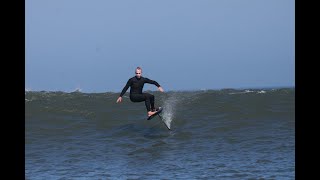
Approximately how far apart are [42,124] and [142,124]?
155 inches

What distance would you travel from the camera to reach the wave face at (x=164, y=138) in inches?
429

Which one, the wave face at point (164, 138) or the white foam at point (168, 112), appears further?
the white foam at point (168, 112)

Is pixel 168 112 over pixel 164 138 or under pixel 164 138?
over

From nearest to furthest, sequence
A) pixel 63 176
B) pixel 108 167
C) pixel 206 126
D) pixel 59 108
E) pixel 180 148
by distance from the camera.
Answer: pixel 63 176 < pixel 108 167 < pixel 180 148 < pixel 206 126 < pixel 59 108

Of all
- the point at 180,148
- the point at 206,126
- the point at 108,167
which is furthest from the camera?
the point at 206,126

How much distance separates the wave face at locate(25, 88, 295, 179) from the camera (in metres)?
10.9

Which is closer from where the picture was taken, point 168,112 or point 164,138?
point 164,138

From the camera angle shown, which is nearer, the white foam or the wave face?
the wave face

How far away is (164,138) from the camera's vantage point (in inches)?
628
